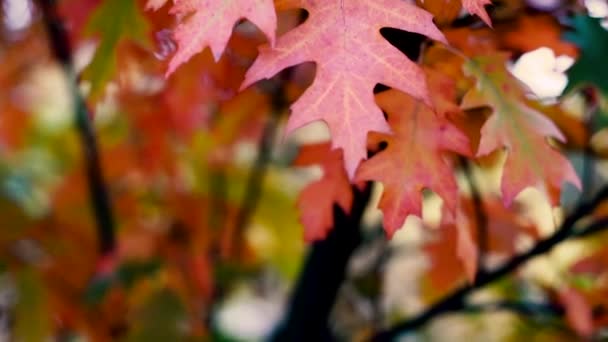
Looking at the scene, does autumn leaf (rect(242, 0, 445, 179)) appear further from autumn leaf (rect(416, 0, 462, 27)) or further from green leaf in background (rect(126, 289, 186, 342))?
green leaf in background (rect(126, 289, 186, 342))

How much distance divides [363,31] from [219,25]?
0.10 m

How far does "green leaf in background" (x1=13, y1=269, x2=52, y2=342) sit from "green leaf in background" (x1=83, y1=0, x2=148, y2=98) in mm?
509

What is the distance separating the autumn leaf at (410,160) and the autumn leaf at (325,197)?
3.3 inches

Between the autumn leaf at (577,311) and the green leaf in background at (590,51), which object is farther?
the autumn leaf at (577,311)

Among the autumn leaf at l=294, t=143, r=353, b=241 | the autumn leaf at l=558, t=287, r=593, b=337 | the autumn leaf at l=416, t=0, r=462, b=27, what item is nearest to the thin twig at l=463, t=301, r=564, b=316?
the autumn leaf at l=558, t=287, r=593, b=337

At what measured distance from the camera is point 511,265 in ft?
2.97

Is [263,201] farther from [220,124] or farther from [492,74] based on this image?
[492,74]

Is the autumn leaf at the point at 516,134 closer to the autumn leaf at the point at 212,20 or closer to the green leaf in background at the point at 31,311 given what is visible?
the autumn leaf at the point at 212,20

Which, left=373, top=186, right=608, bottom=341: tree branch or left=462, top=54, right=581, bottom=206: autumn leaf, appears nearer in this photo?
left=462, top=54, right=581, bottom=206: autumn leaf

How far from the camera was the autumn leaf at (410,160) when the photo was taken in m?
0.62

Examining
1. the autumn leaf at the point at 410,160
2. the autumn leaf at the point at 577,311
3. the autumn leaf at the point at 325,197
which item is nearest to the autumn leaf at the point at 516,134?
the autumn leaf at the point at 410,160

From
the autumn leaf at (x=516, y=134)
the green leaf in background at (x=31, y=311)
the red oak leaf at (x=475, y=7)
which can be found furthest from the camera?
the green leaf in background at (x=31, y=311)

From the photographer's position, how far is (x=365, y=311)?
4.66 feet

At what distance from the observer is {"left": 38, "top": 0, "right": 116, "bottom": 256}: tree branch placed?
3.79 ft
